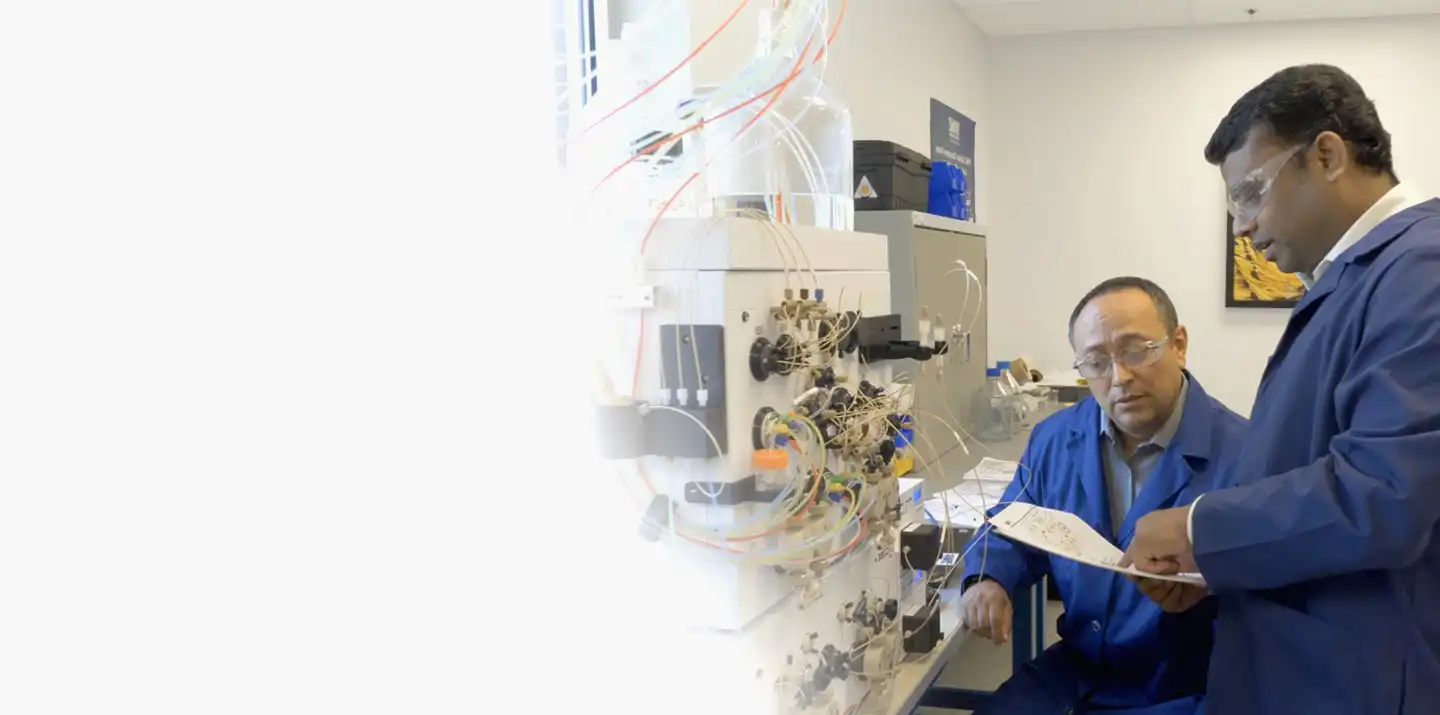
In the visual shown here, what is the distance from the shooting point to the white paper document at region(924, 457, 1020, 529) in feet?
7.50

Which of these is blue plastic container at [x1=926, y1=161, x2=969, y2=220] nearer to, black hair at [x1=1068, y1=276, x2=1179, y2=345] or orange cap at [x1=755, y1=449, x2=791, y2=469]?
black hair at [x1=1068, y1=276, x2=1179, y2=345]

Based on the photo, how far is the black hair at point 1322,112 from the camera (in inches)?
56.7

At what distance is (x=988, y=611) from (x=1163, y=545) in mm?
472

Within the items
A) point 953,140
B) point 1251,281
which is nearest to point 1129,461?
point 953,140

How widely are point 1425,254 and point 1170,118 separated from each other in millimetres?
3845

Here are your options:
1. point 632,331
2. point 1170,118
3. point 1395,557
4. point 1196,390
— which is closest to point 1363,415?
point 1395,557

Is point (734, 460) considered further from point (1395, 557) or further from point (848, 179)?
point (848, 179)

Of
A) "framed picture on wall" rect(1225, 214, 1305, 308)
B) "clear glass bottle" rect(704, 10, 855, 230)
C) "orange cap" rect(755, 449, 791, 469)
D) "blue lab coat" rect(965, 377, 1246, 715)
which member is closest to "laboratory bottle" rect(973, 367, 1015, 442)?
"blue lab coat" rect(965, 377, 1246, 715)

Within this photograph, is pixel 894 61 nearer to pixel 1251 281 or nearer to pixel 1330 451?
pixel 1251 281

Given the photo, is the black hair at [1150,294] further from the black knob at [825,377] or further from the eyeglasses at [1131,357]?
the black knob at [825,377]

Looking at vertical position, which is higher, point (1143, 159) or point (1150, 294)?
point (1143, 159)

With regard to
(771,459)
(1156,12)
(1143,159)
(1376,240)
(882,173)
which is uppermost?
(1156,12)

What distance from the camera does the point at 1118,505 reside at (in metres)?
1.94

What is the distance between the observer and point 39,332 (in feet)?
2.54
